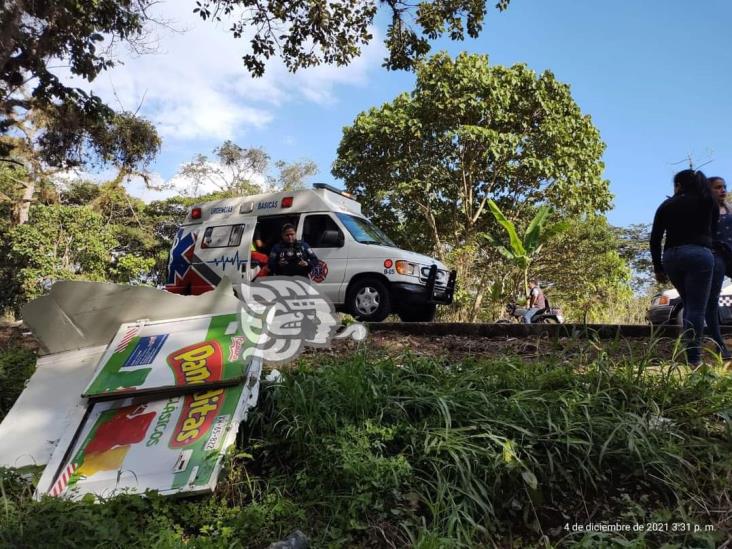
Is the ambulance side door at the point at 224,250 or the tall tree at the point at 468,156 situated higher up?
the tall tree at the point at 468,156

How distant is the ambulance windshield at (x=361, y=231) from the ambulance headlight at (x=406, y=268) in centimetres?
66

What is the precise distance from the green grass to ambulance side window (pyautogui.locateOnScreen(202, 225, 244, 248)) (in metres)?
6.46

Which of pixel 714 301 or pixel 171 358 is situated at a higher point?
pixel 714 301

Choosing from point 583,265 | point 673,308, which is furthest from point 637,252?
point 673,308

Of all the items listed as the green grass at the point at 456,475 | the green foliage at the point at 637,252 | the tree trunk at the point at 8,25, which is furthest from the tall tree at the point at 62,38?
the green foliage at the point at 637,252

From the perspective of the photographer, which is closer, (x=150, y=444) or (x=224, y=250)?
(x=150, y=444)

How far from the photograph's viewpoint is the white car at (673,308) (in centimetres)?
657

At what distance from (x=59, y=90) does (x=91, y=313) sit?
5283 mm

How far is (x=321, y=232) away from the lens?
27.5ft

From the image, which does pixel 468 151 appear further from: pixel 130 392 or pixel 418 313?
pixel 130 392

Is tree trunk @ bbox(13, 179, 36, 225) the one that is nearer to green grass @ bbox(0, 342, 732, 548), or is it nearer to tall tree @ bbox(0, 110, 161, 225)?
tall tree @ bbox(0, 110, 161, 225)

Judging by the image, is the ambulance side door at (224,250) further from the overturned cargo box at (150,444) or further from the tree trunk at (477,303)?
the tree trunk at (477,303)

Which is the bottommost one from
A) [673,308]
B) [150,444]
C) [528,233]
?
[150,444]

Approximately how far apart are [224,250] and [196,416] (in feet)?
21.5
